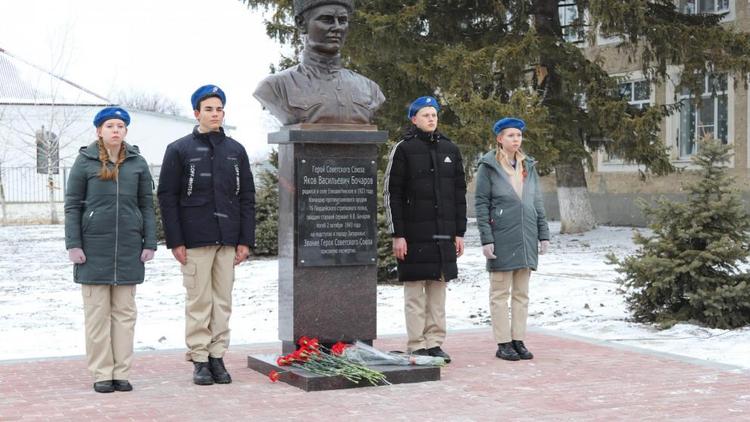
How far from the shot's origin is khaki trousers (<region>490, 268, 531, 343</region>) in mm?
8906

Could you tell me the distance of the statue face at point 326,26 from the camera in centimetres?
839

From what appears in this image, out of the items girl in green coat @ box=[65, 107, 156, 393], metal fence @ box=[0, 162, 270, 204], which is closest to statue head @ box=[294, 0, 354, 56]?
girl in green coat @ box=[65, 107, 156, 393]

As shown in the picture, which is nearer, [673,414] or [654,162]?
[673,414]

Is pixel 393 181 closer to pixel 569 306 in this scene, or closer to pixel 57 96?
pixel 569 306

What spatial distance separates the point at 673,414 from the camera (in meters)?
6.60

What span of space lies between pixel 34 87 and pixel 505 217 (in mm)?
37889

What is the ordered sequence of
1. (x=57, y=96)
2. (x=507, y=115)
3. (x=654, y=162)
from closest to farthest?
(x=507, y=115) → (x=654, y=162) → (x=57, y=96)

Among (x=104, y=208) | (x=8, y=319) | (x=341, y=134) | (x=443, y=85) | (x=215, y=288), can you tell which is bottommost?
(x=8, y=319)

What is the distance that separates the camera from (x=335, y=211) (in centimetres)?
827

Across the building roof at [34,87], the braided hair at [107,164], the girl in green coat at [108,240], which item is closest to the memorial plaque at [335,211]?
the girl in green coat at [108,240]

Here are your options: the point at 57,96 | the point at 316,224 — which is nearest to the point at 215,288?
the point at 316,224

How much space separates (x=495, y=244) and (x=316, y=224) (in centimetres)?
160

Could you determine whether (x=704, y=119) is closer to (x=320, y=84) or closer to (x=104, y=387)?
(x=320, y=84)

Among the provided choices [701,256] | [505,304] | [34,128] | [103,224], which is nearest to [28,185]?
[34,128]
